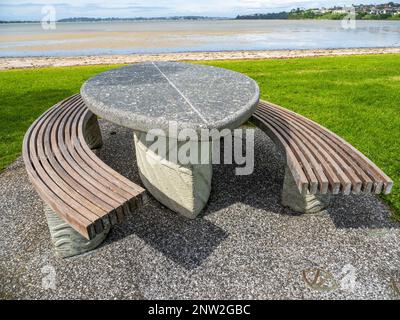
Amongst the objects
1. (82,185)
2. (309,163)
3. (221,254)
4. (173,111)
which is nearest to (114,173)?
(82,185)

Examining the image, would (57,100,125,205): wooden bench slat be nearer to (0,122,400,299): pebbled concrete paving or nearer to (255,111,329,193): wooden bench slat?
(0,122,400,299): pebbled concrete paving

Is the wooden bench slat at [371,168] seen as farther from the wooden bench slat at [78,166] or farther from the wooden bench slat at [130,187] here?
the wooden bench slat at [78,166]

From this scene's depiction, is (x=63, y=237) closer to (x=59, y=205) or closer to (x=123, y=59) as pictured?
(x=59, y=205)

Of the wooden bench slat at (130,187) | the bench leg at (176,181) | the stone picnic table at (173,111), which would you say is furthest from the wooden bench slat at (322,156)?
the wooden bench slat at (130,187)

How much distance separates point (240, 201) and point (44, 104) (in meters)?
5.92

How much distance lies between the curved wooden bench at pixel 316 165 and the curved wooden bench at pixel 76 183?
1559 mm

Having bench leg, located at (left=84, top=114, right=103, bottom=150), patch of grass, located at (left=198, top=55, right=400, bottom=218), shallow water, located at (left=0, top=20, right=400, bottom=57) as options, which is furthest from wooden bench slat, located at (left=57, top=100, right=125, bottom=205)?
shallow water, located at (left=0, top=20, right=400, bottom=57)

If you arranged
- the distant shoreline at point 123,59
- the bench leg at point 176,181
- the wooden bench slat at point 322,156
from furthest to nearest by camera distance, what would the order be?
the distant shoreline at point 123,59, the bench leg at point 176,181, the wooden bench slat at point 322,156

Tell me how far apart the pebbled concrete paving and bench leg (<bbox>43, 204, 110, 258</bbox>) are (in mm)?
82

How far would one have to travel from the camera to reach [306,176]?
287 centimetres

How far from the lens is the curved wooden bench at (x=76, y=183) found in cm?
230
